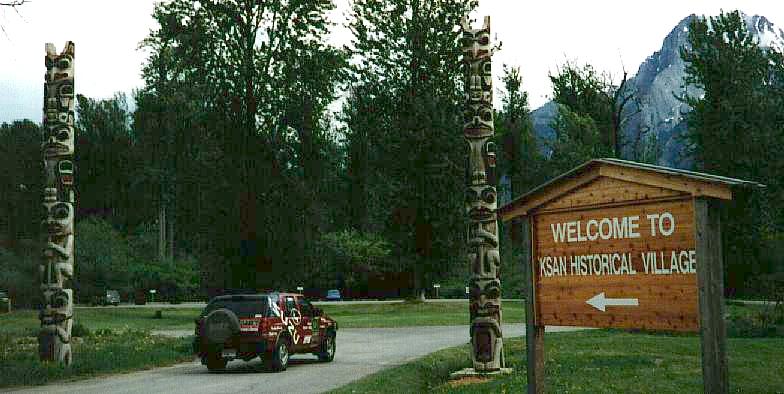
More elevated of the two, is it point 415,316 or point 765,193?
point 765,193

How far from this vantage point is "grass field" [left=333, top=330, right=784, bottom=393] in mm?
14828

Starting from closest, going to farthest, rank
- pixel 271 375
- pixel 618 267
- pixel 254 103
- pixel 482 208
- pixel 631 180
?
pixel 631 180, pixel 618 267, pixel 482 208, pixel 271 375, pixel 254 103

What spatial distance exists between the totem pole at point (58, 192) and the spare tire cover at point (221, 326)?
378 cm

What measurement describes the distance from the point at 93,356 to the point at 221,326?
4.94 metres

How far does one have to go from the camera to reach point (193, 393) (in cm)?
1612

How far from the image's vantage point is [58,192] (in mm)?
21859

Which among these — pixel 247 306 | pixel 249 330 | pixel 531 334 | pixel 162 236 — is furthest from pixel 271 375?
pixel 162 236

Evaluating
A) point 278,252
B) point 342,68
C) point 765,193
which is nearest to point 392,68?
point 342,68

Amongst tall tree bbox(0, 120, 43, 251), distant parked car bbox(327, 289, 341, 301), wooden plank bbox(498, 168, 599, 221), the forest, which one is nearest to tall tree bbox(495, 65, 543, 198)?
the forest

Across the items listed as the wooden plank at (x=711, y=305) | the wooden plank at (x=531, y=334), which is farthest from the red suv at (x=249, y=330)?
the wooden plank at (x=711, y=305)

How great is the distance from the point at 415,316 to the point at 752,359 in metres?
28.0

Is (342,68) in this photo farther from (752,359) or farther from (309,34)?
(752,359)

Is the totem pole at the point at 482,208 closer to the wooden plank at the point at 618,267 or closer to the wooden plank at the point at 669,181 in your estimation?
the wooden plank at the point at 618,267

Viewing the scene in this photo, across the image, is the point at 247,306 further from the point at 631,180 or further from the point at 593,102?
the point at 593,102
